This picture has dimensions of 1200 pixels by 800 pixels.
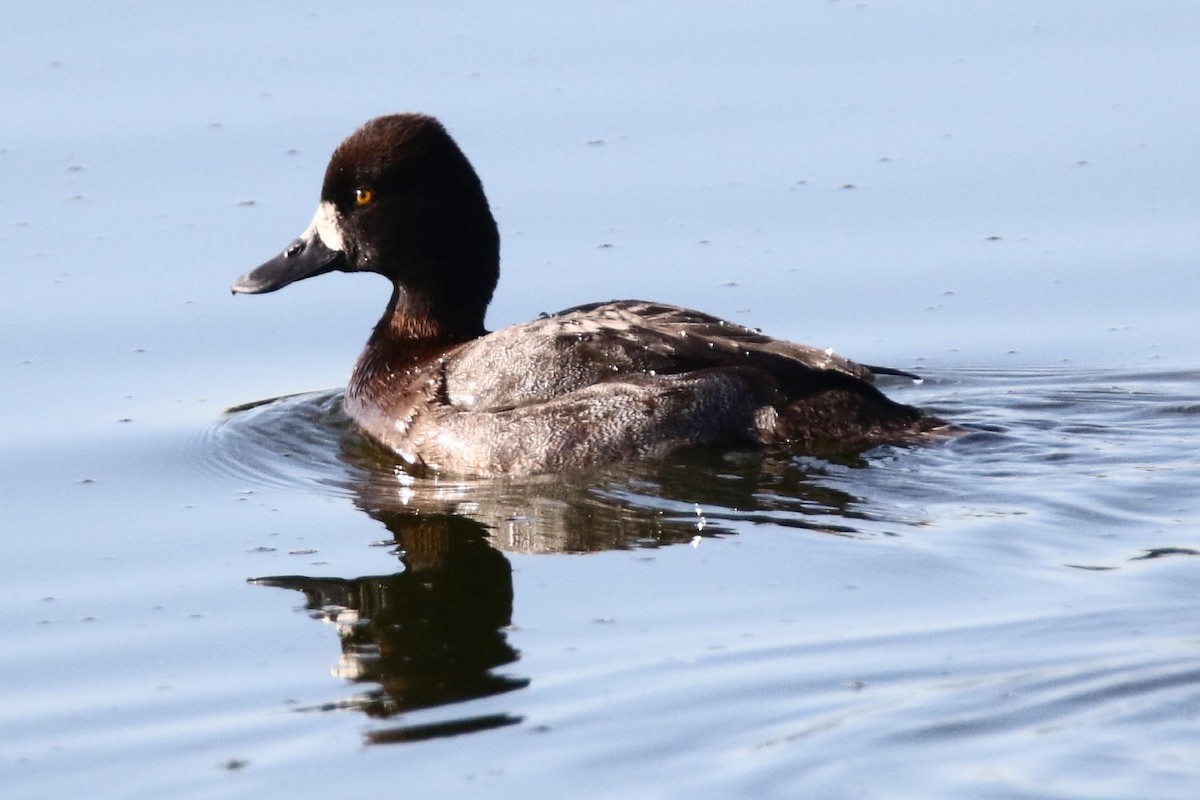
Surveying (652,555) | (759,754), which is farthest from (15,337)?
(759,754)

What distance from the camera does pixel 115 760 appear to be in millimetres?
7176

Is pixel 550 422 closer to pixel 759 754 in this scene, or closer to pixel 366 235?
pixel 366 235

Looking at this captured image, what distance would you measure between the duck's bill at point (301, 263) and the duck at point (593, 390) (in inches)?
21.3

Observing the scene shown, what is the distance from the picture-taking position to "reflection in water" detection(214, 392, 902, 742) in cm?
801

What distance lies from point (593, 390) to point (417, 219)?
160 cm

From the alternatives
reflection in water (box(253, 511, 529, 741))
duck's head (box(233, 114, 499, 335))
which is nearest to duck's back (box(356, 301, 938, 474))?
reflection in water (box(253, 511, 529, 741))

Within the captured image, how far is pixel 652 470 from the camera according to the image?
10203 mm

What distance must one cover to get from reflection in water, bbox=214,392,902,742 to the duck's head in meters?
0.83

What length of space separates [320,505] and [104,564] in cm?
122

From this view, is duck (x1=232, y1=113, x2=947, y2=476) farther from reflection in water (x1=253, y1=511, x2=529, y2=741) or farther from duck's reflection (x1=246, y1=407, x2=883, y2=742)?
reflection in water (x1=253, y1=511, x2=529, y2=741)

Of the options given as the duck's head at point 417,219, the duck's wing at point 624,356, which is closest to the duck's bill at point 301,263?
the duck's head at point 417,219

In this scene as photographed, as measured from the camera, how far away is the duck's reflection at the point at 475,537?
311 inches

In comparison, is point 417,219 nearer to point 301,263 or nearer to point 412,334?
point 412,334

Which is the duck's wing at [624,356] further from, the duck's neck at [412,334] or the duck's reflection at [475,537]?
the duck's neck at [412,334]
